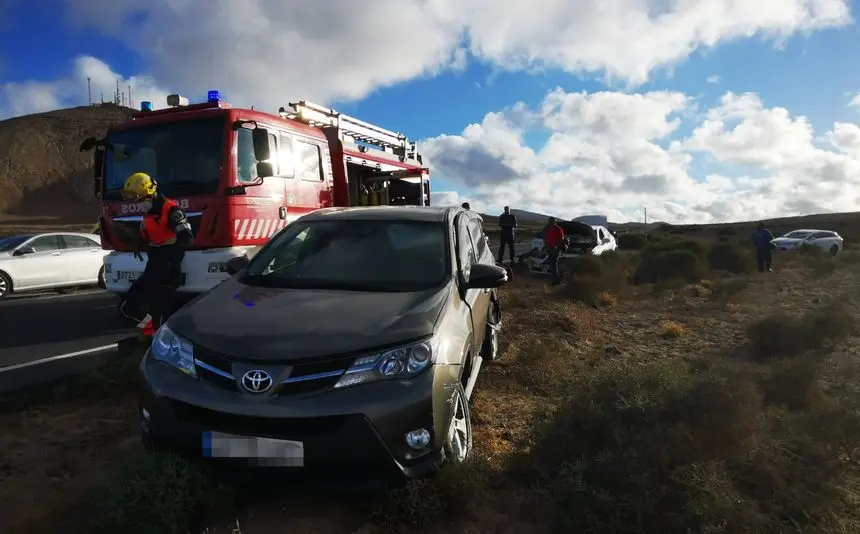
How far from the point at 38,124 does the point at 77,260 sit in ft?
272

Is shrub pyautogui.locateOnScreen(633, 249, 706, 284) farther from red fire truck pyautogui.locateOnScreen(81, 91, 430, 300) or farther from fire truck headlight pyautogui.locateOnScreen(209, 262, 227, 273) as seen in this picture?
fire truck headlight pyautogui.locateOnScreen(209, 262, 227, 273)

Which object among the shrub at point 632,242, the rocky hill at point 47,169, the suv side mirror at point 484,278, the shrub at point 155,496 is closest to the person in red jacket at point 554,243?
the suv side mirror at point 484,278

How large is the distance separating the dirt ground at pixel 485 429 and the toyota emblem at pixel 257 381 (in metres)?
0.62

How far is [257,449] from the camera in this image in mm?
2783

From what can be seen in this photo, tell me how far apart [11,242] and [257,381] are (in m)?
12.6

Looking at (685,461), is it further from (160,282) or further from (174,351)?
(160,282)

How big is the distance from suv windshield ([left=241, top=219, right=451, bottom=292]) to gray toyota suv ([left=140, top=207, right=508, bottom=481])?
0.06m

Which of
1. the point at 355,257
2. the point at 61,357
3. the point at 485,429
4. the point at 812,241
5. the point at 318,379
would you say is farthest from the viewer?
the point at 812,241

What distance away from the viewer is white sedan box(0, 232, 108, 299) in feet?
39.8

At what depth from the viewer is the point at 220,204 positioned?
23.8ft

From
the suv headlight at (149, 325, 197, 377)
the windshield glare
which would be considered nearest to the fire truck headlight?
the suv headlight at (149, 325, 197, 377)

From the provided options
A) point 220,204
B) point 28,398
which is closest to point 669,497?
point 28,398

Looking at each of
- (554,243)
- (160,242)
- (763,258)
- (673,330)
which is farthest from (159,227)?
(763,258)

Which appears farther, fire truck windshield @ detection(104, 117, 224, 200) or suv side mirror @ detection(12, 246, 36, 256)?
suv side mirror @ detection(12, 246, 36, 256)
